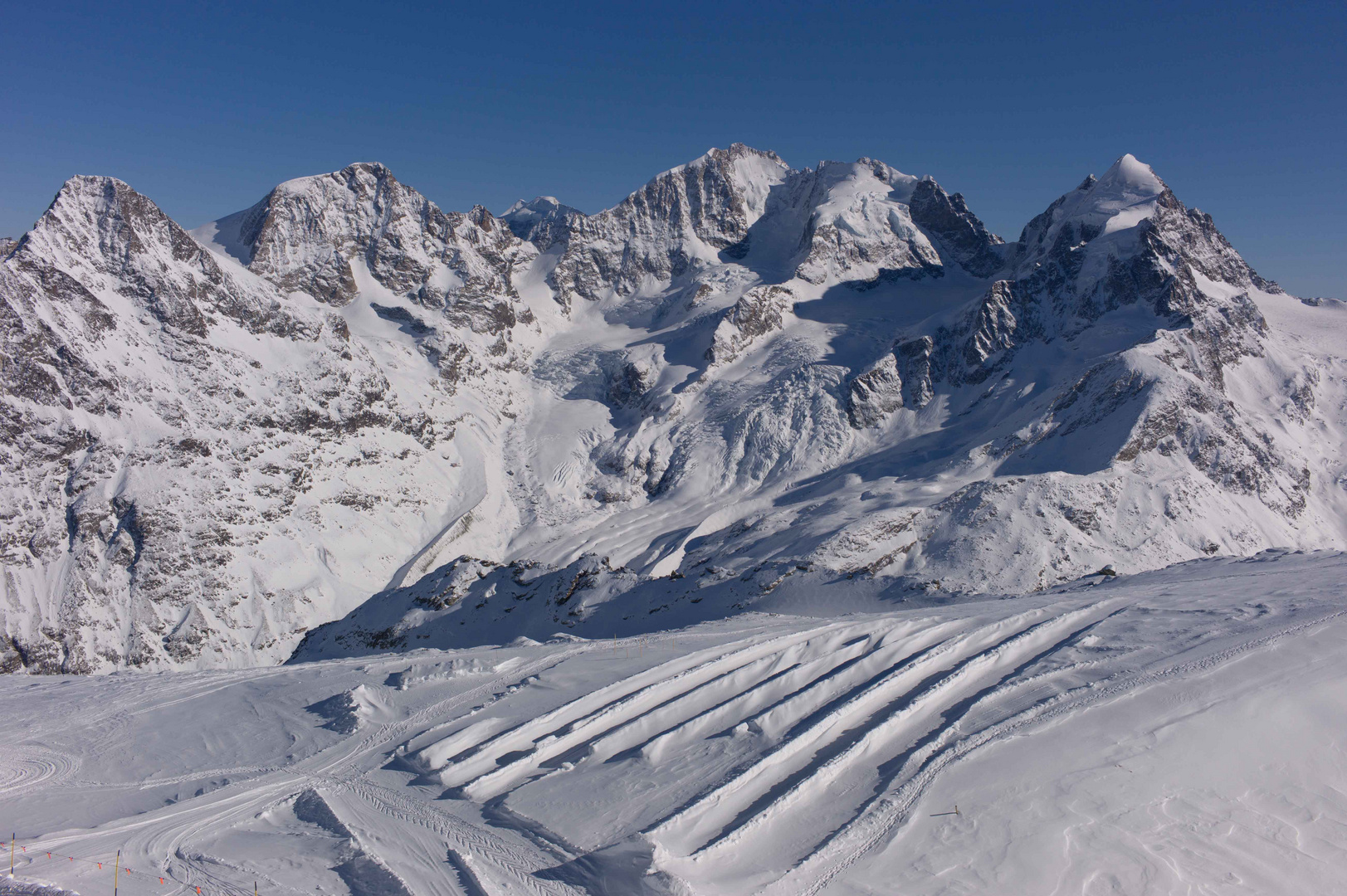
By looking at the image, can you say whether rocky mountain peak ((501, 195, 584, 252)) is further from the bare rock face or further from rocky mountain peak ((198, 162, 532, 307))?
rocky mountain peak ((198, 162, 532, 307))

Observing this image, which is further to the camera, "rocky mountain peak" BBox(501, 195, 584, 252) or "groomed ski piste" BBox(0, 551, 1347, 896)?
"rocky mountain peak" BBox(501, 195, 584, 252)

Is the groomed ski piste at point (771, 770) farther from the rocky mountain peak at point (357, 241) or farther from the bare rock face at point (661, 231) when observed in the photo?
the bare rock face at point (661, 231)

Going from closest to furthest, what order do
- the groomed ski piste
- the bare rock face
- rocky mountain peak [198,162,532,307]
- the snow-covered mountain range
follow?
the groomed ski piste
the snow-covered mountain range
rocky mountain peak [198,162,532,307]
the bare rock face

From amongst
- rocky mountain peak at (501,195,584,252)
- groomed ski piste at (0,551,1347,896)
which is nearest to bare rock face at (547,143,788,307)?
rocky mountain peak at (501,195,584,252)

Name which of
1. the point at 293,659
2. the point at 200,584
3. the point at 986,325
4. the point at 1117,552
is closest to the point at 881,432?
the point at 986,325

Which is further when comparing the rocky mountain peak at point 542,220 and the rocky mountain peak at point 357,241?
the rocky mountain peak at point 542,220

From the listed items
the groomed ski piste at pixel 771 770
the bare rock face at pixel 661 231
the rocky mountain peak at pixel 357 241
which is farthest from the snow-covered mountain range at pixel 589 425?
the groomed ski piste at pixel 771 770

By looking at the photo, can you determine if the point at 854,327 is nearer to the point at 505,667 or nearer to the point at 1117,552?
the point at 1117,552

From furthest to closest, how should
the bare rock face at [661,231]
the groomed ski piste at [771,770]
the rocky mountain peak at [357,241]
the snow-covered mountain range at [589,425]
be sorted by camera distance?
the bare rock face at [661,231]
the rocky mountain peak at [357,241]
the snow-covered mountain range at [589,425]
the groomed ski piste at [771,770]
